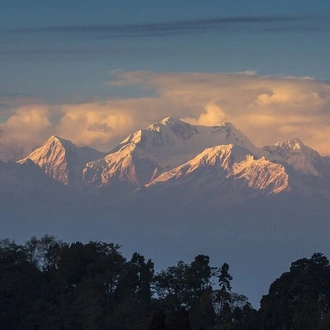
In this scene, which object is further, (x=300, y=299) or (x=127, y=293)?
(x=127, y=293)

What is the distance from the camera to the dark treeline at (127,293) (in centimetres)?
12788

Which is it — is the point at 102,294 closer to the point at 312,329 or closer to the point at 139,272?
the point at 139,272

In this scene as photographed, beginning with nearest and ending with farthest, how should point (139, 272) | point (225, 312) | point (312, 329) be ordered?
point (312, 329), point (225, 312), point (139, 272)

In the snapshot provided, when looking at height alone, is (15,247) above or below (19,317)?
above

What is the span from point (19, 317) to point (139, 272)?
12.8 m

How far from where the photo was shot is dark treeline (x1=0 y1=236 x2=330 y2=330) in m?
128

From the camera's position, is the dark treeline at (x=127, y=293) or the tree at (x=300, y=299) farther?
the dark treeline at (x=127, y=293)

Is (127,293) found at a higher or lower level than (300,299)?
higher

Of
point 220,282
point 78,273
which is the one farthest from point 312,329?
point 78,273

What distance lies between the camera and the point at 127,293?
13525 centimetres

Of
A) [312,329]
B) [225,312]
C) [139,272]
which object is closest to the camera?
[312,329]

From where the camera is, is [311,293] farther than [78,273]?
No

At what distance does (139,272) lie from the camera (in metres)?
139

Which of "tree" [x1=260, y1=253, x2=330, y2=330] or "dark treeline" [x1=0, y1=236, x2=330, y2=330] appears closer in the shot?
"tree" [x1=260, y1=253, x2=330, y2=330]
